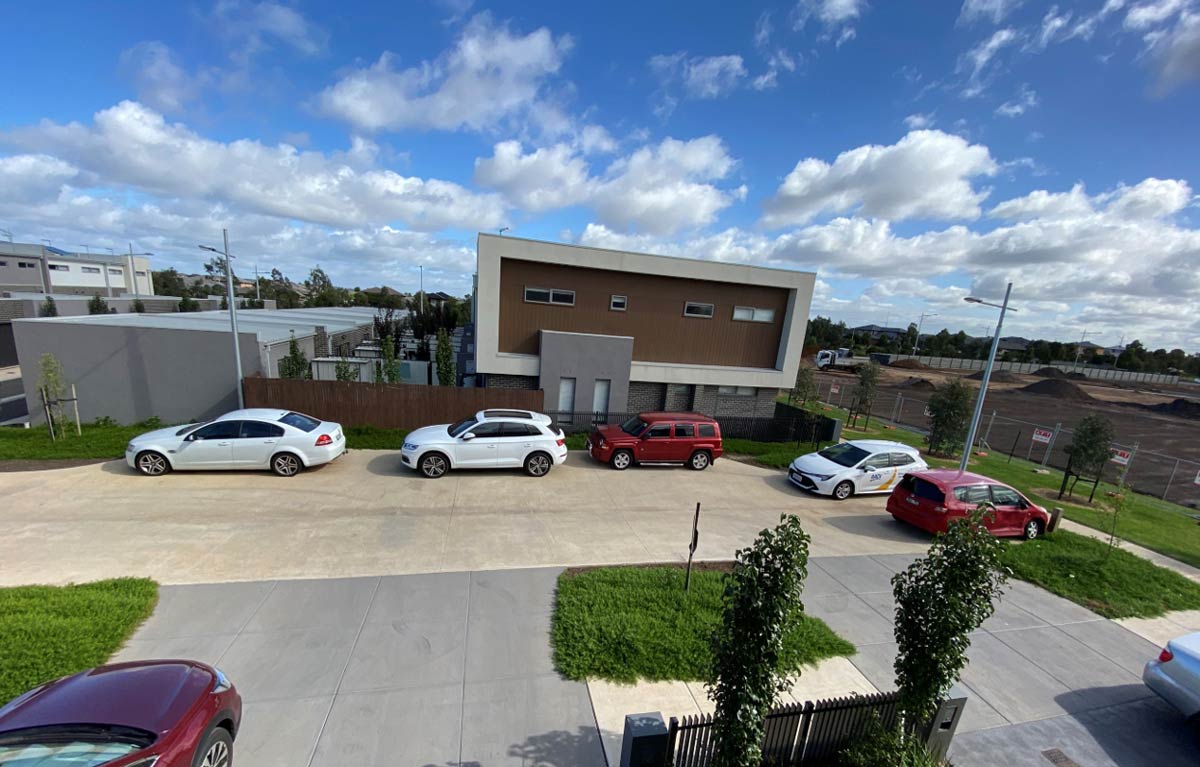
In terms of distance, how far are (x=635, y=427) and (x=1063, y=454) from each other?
2669cm

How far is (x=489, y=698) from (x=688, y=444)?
31.9 feet

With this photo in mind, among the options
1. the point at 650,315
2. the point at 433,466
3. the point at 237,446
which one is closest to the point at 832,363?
the point at 650,315

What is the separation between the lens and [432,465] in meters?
11.4

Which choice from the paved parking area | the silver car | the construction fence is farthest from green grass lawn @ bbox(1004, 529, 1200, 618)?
the paved parking area

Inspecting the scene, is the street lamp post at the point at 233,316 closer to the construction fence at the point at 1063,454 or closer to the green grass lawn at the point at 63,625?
the green grass lawn at the point at 63,625

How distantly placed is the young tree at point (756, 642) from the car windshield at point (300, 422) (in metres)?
11.1

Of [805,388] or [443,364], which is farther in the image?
[805,388]

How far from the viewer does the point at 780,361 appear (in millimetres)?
18578

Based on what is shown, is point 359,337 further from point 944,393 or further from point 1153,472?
point 1153,472

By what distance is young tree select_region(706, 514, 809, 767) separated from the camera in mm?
3604

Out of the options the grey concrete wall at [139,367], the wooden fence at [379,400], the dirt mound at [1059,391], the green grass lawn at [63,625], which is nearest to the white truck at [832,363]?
the dirt mound at [1059,391]

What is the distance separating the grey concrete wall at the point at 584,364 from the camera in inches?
633

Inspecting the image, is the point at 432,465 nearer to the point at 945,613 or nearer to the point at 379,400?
the point at 379,400

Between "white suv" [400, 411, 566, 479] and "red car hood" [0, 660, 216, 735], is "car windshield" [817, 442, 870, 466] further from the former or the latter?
"red car hood" [0, 660, 216, 735]
